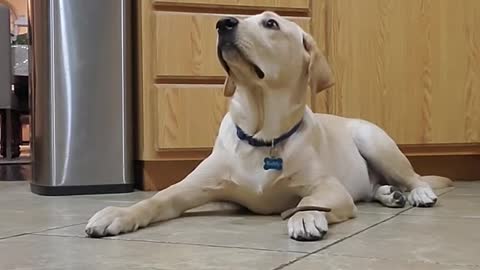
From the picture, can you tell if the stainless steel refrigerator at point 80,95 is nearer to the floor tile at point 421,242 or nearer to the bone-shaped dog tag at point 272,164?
the bone-shaped dog tag at point 272,164

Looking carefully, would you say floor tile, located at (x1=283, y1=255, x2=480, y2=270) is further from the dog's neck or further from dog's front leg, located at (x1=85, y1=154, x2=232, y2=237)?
the dog's neck

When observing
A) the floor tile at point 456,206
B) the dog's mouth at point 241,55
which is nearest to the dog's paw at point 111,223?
the dog's mouth at point 241,55

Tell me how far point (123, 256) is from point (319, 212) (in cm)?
46

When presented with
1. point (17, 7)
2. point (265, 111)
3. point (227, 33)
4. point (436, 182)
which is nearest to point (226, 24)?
point (227, 33)

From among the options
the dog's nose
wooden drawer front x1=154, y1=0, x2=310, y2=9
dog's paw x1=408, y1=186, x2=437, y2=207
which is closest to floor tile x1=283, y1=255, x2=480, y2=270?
the dog's nose

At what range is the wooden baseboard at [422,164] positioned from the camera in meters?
2.56

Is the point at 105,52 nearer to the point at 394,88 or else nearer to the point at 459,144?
the point at 394,88

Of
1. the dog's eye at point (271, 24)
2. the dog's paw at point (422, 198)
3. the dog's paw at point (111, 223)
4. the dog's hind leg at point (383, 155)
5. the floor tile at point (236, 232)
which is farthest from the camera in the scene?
the dog's hind leg at point (383, 155)

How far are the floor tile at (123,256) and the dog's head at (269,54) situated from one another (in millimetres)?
536

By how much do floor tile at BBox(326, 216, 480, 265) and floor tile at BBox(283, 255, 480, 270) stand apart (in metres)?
0.03

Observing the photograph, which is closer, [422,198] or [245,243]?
[245,243]

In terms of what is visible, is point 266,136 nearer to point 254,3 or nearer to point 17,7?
point 254,3

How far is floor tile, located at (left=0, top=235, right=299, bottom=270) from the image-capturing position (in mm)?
1111

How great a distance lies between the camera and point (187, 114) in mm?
2520
